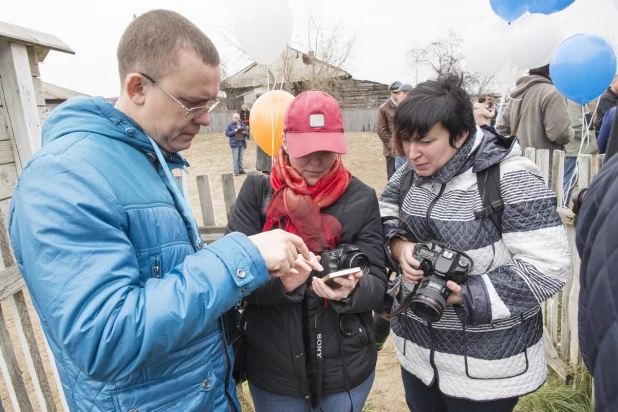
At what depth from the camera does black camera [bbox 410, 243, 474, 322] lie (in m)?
1.55

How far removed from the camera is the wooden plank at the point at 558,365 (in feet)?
9.64

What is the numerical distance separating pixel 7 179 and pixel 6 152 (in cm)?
18

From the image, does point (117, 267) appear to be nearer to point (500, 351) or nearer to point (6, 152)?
point (500, 351)

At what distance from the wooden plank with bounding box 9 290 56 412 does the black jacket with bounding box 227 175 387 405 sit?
4.95 ft

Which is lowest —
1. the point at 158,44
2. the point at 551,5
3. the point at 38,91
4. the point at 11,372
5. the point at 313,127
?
the point at 11,372

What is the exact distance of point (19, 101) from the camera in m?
2.63

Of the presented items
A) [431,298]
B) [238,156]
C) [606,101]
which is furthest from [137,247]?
[238,156]

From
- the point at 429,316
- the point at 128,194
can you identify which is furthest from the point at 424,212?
the point at 128,194

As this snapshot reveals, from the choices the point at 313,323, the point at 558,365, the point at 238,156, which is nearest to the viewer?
the point at 313,323

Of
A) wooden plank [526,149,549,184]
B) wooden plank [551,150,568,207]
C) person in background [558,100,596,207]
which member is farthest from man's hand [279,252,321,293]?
person in background [558,100,596,207]

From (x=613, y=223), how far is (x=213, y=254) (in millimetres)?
886

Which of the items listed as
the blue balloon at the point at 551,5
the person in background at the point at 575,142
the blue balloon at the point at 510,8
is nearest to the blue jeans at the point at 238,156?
the person in background at the point at 575,142

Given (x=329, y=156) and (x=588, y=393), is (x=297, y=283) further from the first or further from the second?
(x=588, y=393)

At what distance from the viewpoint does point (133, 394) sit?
3.61 ft
